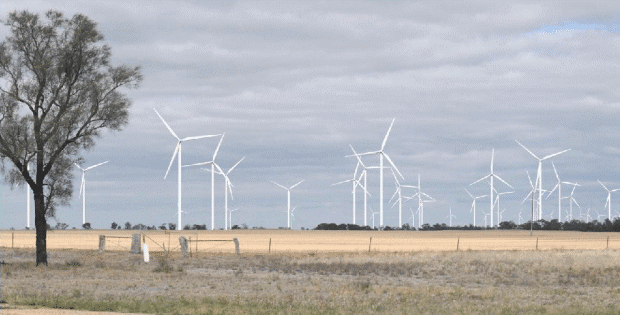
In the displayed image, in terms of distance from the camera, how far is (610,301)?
1467 inches

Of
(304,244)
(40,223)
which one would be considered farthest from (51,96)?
(304,244)

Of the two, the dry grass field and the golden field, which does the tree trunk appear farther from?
the golden field

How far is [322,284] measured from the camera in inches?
1713

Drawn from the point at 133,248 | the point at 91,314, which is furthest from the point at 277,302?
the point at 133,248

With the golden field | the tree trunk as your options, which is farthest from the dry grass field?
the golden field

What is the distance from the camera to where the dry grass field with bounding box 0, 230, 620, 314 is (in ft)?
111

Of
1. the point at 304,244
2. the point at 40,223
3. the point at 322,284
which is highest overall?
the point at 40,223

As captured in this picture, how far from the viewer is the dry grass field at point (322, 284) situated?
33.9 metres

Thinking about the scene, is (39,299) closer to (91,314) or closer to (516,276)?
(91,314)

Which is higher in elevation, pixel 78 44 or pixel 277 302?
pixel 78 44

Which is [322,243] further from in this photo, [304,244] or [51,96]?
[51,96]

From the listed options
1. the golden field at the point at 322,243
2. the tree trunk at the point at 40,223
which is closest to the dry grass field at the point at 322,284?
the tree trunk at the point at 40,223

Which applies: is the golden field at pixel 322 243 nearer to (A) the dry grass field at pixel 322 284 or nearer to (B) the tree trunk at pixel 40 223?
(A) the dry grass field at pixel 322 284

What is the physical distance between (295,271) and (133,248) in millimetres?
20970
